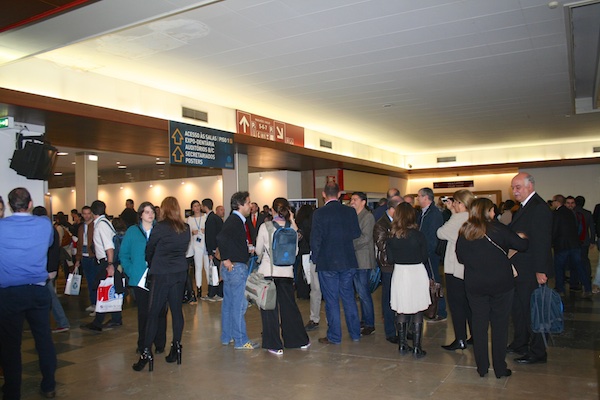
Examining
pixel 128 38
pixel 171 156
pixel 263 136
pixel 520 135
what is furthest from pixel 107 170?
pixel 520 135

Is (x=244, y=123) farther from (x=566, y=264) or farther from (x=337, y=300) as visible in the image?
(x=566, y=264)

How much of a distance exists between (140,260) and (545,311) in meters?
3.88

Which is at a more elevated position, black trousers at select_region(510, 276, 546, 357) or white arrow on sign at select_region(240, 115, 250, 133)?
white arrow on sign at select_region(240, 115, 250, 133)

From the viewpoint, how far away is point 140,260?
4965 millimetres

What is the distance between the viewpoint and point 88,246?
704cm

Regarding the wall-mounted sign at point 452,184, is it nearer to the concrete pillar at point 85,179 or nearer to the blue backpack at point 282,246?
the concrete pillar at point 85,179

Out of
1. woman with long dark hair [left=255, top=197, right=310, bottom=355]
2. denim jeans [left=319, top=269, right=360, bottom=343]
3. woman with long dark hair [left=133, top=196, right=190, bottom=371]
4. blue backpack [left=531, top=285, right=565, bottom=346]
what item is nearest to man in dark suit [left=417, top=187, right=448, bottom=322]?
denim jeans [left=319, top=269, right=360, bottom=343]

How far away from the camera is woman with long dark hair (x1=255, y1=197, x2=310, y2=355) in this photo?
5098 millimetres

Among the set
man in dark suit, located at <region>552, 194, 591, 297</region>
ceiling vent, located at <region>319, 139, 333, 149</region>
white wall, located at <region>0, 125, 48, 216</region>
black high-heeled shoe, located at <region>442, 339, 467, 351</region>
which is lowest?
black high-heeled shoe, located at <region>442, 339, 467, 351</region>

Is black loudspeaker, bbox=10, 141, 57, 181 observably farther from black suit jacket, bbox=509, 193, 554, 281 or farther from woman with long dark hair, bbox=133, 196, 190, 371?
black suit jacket, bbox=509, 193, 554, 281

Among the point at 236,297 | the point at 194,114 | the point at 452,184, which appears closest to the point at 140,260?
the point at 236,297

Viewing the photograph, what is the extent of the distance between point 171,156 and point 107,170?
32.6ft

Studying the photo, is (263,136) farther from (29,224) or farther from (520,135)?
(520,135)

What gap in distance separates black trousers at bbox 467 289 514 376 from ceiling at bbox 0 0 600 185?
3.35m
